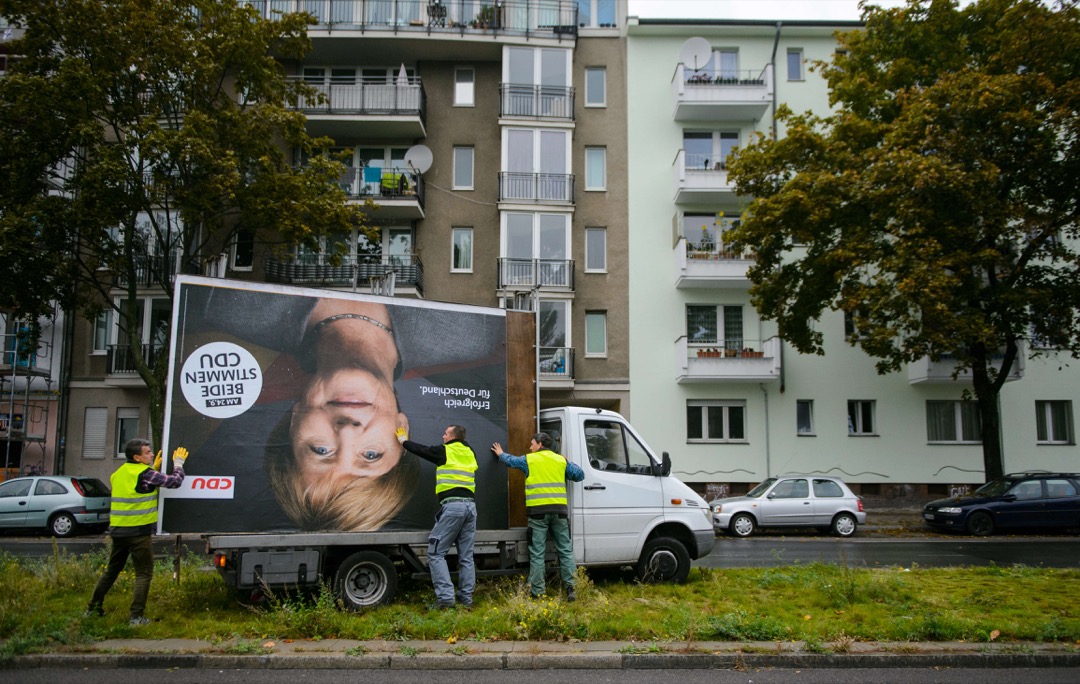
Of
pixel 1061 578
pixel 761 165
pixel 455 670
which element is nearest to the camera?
pixel 455 670

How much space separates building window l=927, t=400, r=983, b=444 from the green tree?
20058 mm

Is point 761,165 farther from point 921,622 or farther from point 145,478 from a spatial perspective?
point 145,478

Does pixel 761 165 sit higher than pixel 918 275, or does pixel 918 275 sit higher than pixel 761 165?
pixel 761 165

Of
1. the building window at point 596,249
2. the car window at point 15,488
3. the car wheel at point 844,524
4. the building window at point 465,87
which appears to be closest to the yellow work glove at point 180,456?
the car window at point 15,488

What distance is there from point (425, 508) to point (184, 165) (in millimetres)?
13509

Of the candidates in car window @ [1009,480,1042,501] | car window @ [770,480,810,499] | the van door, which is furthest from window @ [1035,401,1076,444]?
the van door

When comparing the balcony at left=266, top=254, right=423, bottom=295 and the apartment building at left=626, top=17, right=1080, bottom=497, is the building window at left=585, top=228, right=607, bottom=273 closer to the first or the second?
the apartment building at left=626, top=17, right=1080, bottom=497

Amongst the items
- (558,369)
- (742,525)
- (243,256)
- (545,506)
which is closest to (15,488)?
(243,256)

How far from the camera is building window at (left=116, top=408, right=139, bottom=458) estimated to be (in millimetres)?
26484

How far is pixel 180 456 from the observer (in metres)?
7.69

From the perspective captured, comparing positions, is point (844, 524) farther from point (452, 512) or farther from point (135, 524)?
point (135, 524)

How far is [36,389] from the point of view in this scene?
2639 cm

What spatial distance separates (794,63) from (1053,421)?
1515 centimetres

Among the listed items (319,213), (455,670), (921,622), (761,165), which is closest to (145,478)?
(455,670)
